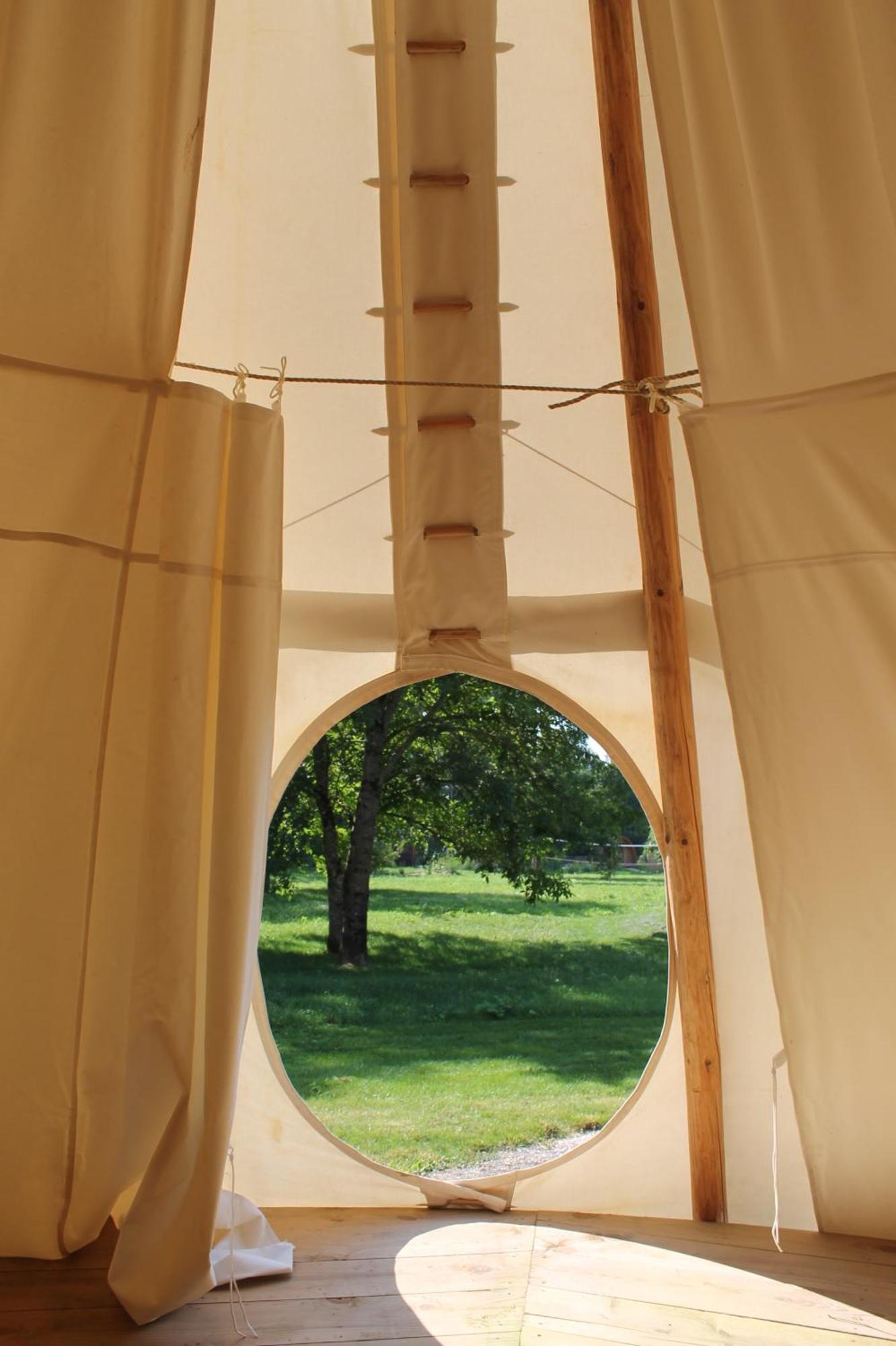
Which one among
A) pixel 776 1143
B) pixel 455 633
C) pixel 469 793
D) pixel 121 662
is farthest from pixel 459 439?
pixel 469 793

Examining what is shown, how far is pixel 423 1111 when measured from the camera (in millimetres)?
6160

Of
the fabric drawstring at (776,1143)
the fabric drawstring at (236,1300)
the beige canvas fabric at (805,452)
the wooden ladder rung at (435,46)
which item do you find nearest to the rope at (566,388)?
the beige canvas fabric at (805,452)

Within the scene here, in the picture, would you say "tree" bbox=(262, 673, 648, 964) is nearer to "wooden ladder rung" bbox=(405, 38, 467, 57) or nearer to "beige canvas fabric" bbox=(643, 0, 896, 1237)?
"beige canvas fabric" bbox=(643, 0, 896, 1237)

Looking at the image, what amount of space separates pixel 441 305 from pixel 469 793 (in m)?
6.06

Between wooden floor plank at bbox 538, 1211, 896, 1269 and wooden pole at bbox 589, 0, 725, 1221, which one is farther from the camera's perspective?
wooden pole at bbox 589, 0, 725, 1221

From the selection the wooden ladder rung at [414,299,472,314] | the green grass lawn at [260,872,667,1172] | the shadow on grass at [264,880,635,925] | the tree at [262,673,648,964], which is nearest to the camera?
the wooden ladder rung at [414,299,472,314]

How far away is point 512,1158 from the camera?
575cm

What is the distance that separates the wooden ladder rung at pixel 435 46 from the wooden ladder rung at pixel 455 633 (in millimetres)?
1201

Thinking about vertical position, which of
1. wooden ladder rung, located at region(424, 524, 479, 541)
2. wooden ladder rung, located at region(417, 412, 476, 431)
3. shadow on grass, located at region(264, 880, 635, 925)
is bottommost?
shadow on grass, located at region(264, 880, 635, 925)

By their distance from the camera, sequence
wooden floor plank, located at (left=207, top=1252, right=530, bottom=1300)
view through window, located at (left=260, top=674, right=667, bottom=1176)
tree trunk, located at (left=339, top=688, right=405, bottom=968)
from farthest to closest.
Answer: tree trunk, located at (left=339, top=688, right=405, bottom=968), view through window, located at (left=260, top=674, right=667, bottom=1176), wooden floor plank, located at (left=207, top=1252, right=530, bottom=1300)

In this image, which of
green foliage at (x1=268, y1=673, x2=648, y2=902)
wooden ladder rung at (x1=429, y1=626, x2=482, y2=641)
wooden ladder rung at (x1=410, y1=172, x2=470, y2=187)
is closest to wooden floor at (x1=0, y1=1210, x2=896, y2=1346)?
wooden ladder rung at (x1=429, y1=626, x2=482, y2=641)

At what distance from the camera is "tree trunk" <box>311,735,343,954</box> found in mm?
7914

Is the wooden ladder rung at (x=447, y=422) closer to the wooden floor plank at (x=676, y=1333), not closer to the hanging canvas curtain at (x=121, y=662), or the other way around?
the hanging canvas curtain at (x=121, y=662)

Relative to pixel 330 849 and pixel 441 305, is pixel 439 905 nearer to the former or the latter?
pixel 330 849
